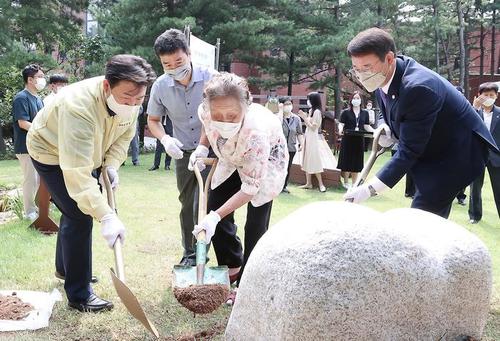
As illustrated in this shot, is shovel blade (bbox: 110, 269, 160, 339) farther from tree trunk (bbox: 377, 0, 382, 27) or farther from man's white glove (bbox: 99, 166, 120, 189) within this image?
tree trunk (bbox: 377, 0, 382, 27)

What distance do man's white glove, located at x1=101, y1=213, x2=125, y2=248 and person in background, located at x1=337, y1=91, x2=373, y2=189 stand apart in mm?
6699

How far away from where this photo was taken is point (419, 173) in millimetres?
3330

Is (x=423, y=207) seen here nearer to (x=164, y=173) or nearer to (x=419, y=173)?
(x=419, y=173)

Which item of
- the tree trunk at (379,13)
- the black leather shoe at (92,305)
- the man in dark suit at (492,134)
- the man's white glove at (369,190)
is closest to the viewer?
the man's white glove at (369,190)

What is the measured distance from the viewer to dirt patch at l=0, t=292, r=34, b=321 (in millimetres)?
3262

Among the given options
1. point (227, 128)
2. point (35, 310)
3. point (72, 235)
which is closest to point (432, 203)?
point (227, 128)

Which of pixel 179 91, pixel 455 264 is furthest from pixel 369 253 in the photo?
pixel 179 91

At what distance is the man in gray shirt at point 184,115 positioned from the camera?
4.07 m

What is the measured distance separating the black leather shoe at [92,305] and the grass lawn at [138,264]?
0.17ft

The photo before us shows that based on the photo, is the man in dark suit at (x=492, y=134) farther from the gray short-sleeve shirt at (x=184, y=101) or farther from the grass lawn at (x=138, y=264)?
the gray short-sleeve shirt at (x=184, y=101)

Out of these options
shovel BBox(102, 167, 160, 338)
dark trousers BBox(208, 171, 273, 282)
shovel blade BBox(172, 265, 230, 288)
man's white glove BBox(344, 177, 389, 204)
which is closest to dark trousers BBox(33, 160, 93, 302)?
shovel BBox(102, 167, 160, 338)

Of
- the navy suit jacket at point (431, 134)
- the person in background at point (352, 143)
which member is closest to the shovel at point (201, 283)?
the navy suit jacket at point (431, 134)

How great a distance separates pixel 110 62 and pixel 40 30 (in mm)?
14267

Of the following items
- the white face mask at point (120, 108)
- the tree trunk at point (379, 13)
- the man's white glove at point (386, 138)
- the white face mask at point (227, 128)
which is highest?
the tree trunk at point (379, 13)
